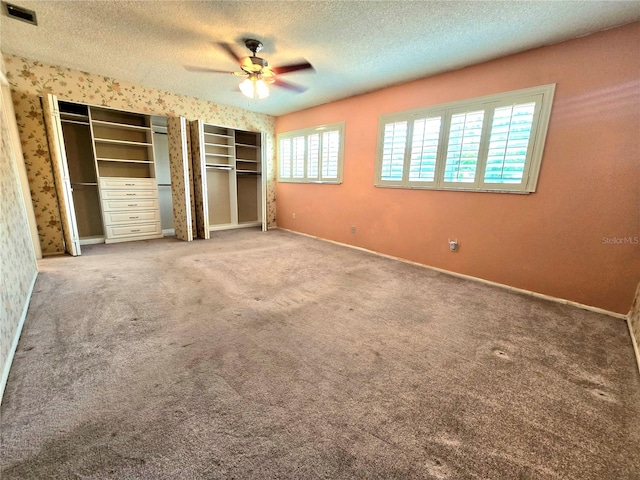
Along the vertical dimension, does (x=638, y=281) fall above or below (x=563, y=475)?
above

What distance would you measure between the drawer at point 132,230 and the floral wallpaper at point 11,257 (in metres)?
1.60

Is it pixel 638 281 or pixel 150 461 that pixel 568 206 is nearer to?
pixel 638 281

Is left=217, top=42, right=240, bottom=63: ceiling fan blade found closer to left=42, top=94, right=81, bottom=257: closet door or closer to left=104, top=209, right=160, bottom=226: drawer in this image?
left=42, top=94, right=81, bottom=257: closet door

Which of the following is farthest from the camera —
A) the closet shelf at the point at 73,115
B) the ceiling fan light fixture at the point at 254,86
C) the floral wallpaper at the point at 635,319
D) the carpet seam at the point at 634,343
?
the closet shelf at the point at 73,115

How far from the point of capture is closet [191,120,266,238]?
5.48 metres

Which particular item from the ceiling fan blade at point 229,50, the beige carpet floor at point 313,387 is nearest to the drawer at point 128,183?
the beige carpet floor at point 313,387

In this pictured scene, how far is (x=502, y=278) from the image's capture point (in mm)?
2967

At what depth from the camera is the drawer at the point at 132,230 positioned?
4352mm

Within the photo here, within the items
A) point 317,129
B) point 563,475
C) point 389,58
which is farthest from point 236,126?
point 563,475

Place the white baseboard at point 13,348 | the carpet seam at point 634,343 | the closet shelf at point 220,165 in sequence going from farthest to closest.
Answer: the closet shelf at point 220,165
the carpet seam at point 634,343
the white baseboard at point 13,348

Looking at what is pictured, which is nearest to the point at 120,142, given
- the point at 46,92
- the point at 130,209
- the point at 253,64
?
the point at 46,92

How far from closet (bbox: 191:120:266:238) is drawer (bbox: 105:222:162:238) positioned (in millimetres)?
754

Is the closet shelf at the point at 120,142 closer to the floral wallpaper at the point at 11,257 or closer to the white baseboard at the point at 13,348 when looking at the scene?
the floral wallpaper at the point at 11,257

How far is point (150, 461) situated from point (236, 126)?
5.36 meters
